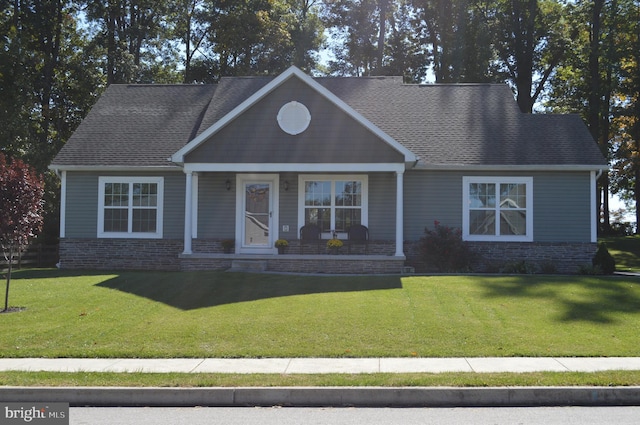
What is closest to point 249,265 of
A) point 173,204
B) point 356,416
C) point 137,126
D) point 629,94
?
point 173,204

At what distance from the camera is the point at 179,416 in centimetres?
705

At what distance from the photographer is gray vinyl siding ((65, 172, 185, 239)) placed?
792 inches

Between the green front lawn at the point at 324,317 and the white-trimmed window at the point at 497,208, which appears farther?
the white-trimmed window at the point at 497,208

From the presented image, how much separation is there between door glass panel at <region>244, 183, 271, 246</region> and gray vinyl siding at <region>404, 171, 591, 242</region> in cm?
438

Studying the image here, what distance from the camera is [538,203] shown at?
19328mm

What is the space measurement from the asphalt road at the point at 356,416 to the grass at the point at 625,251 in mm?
22468

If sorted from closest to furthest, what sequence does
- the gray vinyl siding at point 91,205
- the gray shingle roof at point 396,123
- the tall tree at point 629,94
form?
the gray shingle roof at point 396,123 < the gray vinyl siding at point 91,205 < the tall tree at point 629,94

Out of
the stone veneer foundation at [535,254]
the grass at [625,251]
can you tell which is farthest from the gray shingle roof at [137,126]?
the grass at [625,251]

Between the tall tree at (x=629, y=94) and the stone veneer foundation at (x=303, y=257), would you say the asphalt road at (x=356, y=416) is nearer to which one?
the stone veneer foundation at (x=303, y=257)

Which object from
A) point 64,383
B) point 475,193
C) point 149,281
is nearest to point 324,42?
point 475,193

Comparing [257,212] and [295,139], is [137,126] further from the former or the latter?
[295,139]

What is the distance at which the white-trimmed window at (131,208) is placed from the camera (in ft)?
66.2

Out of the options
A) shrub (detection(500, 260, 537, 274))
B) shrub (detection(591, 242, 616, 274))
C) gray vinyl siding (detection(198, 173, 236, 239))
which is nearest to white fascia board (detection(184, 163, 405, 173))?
gray vinyl siding (detection(198, 173, 236, 239))

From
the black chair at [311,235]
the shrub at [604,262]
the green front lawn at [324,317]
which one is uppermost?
the black chair at [311,235]
